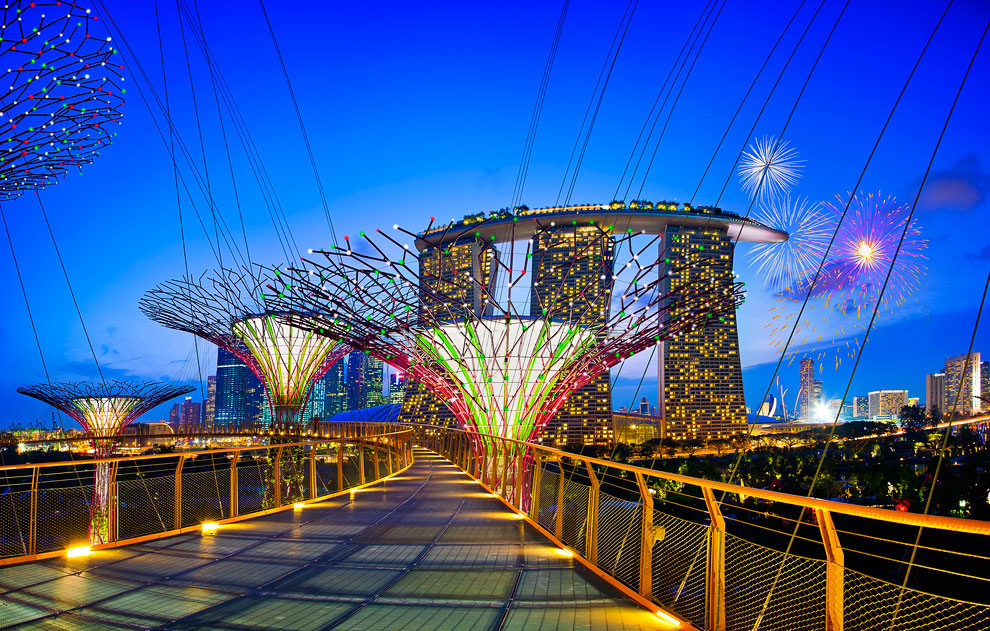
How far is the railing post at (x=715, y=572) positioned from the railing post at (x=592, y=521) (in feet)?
6.29

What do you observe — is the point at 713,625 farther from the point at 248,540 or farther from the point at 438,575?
the point at 248,540

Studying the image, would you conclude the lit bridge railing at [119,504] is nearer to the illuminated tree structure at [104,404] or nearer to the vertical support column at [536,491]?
the vertical support column at [536,491]

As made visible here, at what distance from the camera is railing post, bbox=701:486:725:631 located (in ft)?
13.2

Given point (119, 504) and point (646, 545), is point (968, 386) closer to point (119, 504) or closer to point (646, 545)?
point (646, 545)

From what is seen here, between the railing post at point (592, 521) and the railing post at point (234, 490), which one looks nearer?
the railing post at point (592, 521)

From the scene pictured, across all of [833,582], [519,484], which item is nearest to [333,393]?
[519,484]

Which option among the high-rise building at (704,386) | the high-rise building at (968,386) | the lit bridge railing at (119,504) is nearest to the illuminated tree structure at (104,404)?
the lit bridge railing at (119,504)

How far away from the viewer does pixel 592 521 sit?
6184 mm

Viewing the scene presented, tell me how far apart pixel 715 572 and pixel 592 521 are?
7.09ft

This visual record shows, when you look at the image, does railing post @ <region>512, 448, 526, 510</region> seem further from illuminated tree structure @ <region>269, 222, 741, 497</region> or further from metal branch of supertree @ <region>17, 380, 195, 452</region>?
metal branch of supertree @ <region>17, 380, 195, 452</region>

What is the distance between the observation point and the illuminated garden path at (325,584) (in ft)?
14.8

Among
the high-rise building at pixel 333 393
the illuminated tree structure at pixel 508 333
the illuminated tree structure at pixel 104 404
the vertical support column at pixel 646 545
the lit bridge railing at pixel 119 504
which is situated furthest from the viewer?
the high-rise building at pixel 333 393

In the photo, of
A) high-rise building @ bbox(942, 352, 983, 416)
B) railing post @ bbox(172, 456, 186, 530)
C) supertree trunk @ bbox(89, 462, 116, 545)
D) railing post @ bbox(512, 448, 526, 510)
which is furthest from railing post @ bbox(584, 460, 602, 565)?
high-rise building @ bbox(942, 352, 983, 416)

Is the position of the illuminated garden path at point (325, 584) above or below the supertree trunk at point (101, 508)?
below
